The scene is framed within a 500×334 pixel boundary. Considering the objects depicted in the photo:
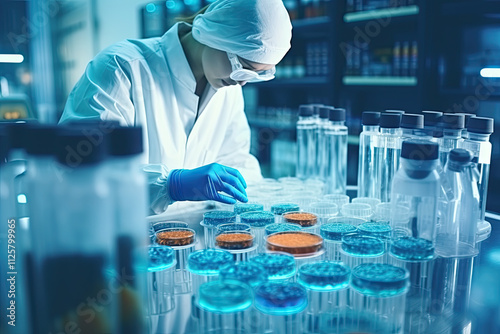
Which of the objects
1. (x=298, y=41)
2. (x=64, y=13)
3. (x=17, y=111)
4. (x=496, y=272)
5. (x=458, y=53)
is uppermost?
(x=64, y=13)

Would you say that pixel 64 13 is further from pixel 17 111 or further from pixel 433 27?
pixel 433 27

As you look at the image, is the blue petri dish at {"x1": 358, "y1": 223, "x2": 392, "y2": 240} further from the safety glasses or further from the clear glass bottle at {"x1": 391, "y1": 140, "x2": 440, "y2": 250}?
the safety glasses

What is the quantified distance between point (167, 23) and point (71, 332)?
453 cm

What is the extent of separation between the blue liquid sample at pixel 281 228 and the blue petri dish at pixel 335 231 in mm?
64

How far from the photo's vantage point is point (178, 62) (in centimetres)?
167

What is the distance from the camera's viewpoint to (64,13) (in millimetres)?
6520

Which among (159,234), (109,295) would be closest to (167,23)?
(159,234)

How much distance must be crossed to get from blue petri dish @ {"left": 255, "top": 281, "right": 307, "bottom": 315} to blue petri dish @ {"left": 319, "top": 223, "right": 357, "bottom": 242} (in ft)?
0.90

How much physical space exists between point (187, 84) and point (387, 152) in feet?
2.58

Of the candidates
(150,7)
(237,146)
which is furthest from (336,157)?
(150,7)

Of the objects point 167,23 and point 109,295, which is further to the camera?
point 167,23

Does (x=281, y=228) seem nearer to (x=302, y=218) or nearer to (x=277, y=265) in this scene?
(x=302, y=218)

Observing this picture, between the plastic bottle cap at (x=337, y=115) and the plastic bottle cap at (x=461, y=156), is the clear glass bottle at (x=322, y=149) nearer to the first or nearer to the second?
the plastic bottle cap at (x=337, y=115)

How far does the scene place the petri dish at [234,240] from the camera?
3.28 ft
